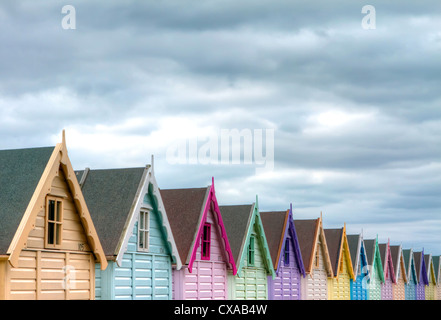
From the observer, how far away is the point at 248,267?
36375mm

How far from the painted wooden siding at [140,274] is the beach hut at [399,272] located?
140ft

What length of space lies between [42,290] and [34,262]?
937mm

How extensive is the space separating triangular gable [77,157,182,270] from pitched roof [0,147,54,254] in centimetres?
466

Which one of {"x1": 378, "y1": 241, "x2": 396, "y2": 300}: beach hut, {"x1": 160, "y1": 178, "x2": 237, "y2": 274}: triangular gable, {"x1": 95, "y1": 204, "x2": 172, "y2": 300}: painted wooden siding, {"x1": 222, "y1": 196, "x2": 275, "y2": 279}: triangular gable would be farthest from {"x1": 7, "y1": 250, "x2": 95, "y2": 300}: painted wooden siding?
{"x1": 378, "y1": 241, "x2": 396, "y2": 300}: beach hut

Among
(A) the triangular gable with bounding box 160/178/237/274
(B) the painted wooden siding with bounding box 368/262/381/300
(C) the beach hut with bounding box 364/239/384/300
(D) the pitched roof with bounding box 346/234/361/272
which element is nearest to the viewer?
(A) the triangular gable with bounding box 160/178/237/274

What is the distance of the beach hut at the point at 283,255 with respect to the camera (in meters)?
39.6

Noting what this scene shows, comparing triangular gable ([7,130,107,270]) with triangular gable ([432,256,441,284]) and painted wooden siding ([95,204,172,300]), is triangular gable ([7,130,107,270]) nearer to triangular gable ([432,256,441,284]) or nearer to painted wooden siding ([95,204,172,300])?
painted wooden siding ([95,204,172,300])

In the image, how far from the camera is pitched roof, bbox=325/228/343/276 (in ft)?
165

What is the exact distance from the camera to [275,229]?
4059cm

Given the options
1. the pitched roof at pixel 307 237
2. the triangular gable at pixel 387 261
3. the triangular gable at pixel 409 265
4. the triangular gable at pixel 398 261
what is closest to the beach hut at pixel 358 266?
the triangular gable at pixel 387 261

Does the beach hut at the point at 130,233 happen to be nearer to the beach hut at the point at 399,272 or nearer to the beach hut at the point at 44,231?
the beach hut at the point at 44,231

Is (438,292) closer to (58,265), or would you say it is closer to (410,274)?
(410,274)

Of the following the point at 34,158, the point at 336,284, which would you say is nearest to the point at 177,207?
the point at 34,158

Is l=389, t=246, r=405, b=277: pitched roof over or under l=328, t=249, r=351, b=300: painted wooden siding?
over
